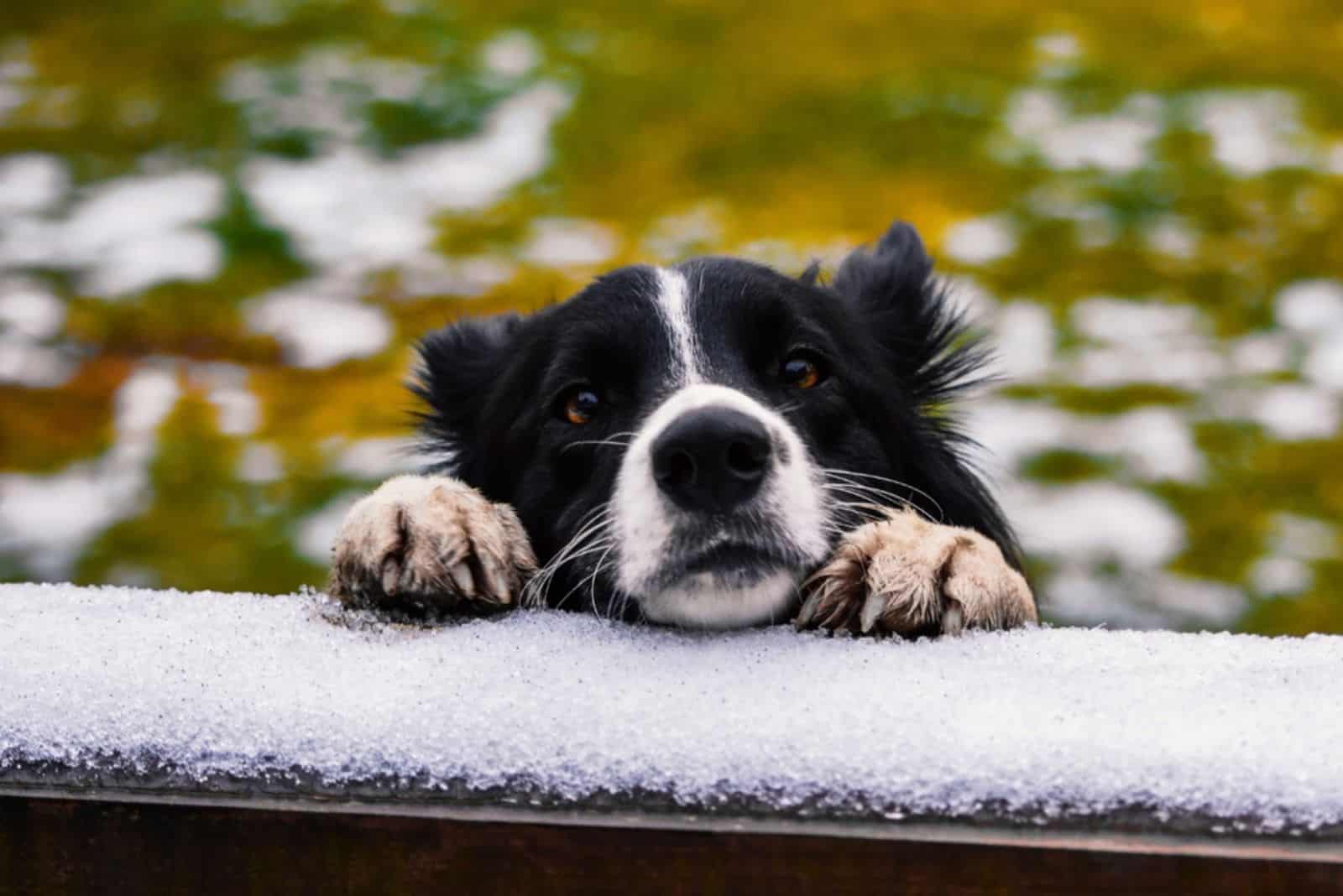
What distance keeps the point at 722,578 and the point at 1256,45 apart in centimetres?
893

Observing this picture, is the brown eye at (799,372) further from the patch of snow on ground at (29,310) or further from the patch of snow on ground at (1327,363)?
the patch of snow on ground at (29,310)

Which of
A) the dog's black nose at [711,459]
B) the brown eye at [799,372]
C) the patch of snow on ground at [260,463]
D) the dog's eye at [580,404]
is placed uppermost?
the patch of snow on ground at [260,463]

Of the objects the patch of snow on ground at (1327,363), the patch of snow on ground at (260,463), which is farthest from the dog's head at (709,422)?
the patch of snow on ground at (1327,363)

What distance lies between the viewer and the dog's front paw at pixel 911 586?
218 cm

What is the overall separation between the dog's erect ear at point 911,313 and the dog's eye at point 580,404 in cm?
94

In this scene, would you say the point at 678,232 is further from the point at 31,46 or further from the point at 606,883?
the point at 606,883

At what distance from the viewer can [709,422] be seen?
2199 mm

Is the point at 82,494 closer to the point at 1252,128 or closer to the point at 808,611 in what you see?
the point at 808,611

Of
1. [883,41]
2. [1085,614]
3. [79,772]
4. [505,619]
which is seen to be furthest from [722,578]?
[883,41]

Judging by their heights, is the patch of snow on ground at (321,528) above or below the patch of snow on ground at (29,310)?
below

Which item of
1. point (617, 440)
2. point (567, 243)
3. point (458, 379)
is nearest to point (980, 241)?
point (567, 243)

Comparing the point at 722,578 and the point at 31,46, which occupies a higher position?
the point at 31,46

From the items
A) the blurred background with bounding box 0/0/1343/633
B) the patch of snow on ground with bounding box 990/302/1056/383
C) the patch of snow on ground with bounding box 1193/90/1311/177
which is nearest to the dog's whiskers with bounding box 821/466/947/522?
the blurred background with bounding box 0/0/1343/633

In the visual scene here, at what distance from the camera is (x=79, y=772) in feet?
A: 5.59
